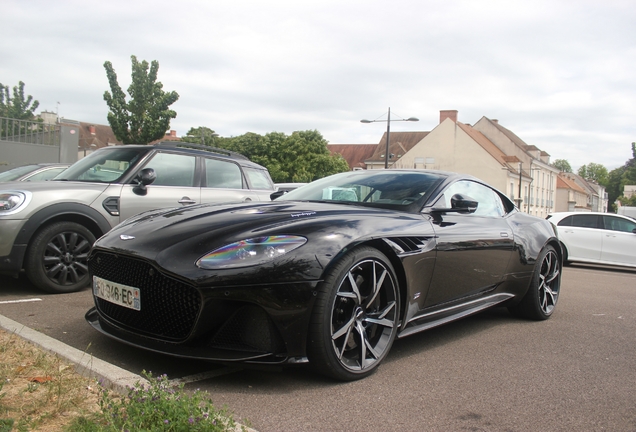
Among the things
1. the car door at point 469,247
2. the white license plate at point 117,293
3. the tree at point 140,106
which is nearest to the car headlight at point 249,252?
the white license plate at point 117,293

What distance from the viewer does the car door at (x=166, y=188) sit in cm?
623

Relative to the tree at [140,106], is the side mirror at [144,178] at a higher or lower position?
lower

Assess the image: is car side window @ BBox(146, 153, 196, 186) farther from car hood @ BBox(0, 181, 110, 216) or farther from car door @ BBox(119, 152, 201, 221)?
car hood @ BBox(0, 181, 110, 216)

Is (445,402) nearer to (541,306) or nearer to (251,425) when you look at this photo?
(251,425)

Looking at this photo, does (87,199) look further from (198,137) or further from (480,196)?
(198,137)

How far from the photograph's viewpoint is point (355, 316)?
336cm

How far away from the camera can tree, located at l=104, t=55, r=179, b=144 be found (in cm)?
3847

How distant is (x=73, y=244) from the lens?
5.73m

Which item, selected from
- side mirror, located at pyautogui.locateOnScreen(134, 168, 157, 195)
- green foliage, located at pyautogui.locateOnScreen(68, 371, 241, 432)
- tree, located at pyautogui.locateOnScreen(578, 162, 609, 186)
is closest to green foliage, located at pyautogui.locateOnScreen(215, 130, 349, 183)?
side mirror, located at pyautogui.locateOnScreen(134, 168, 157, 195)

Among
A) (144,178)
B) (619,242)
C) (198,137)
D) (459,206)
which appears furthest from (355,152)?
(459,206)

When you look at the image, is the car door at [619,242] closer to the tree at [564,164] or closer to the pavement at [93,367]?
the pavement at [93,367]

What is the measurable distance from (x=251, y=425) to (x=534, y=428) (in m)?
1.36

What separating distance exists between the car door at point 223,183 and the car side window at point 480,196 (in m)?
3.22

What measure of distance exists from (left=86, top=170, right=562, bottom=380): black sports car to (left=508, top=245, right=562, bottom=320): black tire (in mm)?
1101
